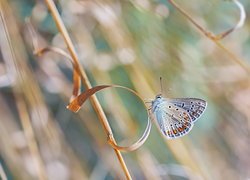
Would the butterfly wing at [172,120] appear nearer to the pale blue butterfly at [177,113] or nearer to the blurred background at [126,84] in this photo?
the pale blue butterfly at [177,113]

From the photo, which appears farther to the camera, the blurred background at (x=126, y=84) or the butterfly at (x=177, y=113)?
the blurred background at (x=126, y=84)

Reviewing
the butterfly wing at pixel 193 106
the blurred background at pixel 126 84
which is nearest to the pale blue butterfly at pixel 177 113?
the butterfly wing at pixel 193 106

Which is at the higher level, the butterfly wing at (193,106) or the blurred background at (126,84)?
the blurred background at (126,84)

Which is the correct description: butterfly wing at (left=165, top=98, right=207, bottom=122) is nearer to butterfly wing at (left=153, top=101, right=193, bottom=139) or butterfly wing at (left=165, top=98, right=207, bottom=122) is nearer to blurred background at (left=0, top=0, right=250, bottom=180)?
butterfly wing at (left=153, top=101, right=193, bottom=139)

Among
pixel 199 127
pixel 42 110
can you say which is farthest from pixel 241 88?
pixel 42 110

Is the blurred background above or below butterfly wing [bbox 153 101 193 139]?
above

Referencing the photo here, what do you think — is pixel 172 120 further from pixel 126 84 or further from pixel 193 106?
pixel 126 84

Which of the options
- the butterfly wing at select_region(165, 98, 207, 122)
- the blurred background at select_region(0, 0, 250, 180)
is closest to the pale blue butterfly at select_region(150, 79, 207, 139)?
the butterfly wing at select_region(165, 98, 207, 122)
